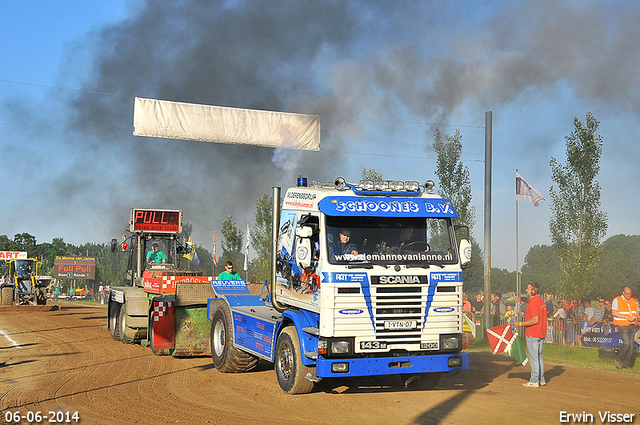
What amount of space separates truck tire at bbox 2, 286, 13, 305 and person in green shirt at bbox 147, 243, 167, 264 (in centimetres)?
1907

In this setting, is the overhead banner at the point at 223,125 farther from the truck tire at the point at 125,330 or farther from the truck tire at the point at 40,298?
the truck tire at the point at 40,298

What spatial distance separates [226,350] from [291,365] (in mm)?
2883

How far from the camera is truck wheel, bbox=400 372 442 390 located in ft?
34.0

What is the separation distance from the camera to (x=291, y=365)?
9469mm

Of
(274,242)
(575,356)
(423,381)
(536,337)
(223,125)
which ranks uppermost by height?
(223,125)

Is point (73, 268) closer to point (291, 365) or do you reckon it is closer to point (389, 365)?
point (291, 365)

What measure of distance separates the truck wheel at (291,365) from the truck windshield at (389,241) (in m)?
1.56

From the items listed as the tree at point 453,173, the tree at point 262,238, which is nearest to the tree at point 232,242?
the tree at point 262,238

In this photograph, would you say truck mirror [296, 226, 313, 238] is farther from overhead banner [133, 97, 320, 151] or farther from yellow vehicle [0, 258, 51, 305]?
yellow vehicle [0, 258, 51, 305]

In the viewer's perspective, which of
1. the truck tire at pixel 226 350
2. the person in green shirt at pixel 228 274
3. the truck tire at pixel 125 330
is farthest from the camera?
the truck tire at pixel 125 330

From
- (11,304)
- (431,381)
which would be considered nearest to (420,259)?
(431,381)

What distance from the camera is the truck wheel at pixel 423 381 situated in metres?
10.4

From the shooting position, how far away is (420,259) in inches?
367

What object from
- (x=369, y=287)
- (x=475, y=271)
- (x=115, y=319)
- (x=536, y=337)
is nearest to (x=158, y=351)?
(x=115, y=319)
